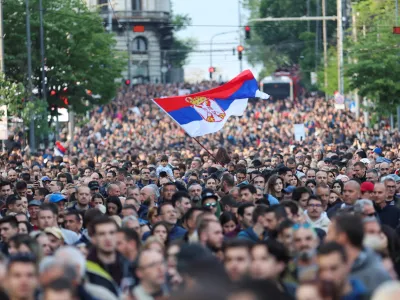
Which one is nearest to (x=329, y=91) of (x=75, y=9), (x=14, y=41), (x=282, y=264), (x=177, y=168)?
(x=75, y=9)

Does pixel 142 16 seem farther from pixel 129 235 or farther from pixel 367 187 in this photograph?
pixel 129 235

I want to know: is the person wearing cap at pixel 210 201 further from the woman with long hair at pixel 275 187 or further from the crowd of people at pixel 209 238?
the woman with long hair at pixel 275 187

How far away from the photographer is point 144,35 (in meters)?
147

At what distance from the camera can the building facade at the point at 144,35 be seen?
14180cm

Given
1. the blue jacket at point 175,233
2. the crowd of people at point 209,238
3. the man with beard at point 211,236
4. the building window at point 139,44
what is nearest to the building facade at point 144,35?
the building window at point 139,44

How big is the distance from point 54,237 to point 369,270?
15.8 feet

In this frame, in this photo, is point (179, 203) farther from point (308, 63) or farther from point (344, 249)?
point (308, 63)

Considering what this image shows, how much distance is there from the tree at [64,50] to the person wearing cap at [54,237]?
131 ft

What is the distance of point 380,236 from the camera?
12.7m

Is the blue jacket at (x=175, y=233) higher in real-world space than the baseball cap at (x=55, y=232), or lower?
lower

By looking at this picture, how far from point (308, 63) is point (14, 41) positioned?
184 ft

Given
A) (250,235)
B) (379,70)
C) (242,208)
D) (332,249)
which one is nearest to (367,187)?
(242,208)

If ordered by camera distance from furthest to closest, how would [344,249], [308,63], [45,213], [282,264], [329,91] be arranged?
[308,63], [329,91], [45,213], [282,264], [344,249]

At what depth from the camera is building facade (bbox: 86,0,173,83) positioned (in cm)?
14180
